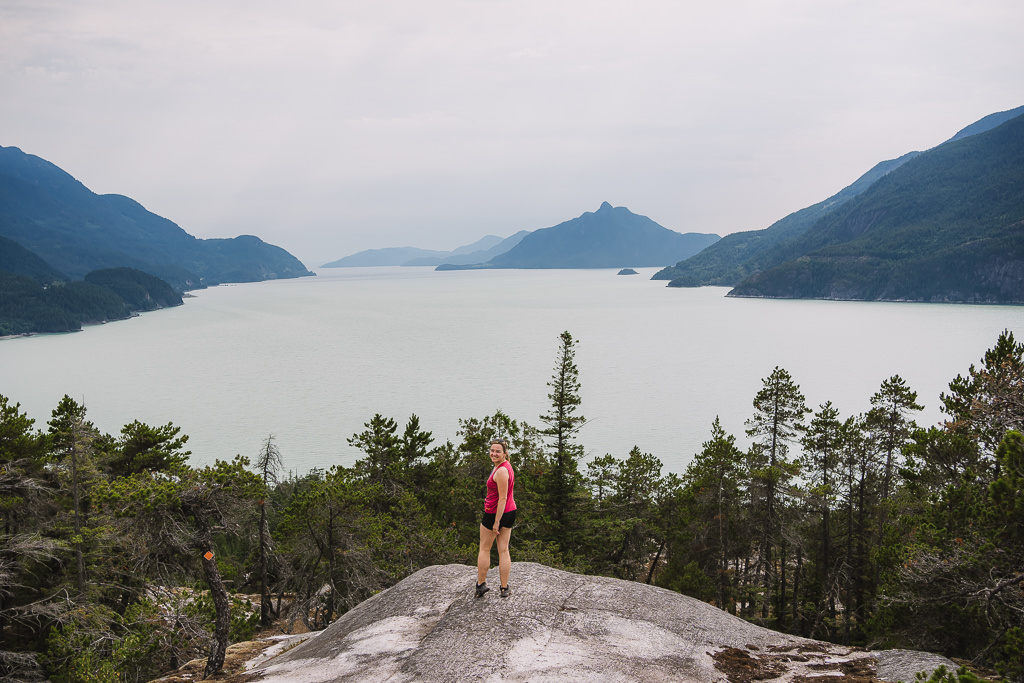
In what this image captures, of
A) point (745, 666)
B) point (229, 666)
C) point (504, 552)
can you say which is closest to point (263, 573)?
point (229, 666)

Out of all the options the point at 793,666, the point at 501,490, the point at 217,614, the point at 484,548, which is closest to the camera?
the point at 501,490

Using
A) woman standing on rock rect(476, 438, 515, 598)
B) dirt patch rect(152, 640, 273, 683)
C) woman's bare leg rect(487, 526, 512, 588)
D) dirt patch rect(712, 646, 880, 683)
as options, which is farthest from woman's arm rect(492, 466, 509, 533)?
dirt patch rect(152, 640, 273, 683)

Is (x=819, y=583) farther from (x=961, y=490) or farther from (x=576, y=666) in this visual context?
(x=576, y=666)

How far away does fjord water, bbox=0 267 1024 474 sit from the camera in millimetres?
63781

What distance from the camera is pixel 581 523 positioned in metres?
29.3

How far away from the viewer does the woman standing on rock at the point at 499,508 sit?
30.0 ft

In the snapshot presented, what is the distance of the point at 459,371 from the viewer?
92250 mm

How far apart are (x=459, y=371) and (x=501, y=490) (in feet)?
274

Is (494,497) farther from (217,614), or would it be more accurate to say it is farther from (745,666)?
(217,614)

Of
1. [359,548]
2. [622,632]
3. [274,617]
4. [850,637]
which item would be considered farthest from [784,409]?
[274,617]

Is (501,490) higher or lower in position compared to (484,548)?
higher

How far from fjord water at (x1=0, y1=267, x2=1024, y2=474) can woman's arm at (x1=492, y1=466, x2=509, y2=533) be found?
149ft

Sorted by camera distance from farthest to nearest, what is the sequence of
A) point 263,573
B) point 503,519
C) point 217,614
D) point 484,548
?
point 263,573
point 217,614
point 484,548
point 503,519

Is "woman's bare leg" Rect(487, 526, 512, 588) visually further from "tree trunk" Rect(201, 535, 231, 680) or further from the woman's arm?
"tree trunk" Rect(201, 535, 231, 680)
